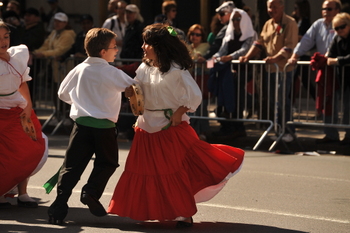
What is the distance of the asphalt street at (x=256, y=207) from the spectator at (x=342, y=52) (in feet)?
4.39

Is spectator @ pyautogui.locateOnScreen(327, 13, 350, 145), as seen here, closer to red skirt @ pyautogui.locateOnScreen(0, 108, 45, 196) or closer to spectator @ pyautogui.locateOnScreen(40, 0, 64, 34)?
red skirt @ pyautogui.locateOnScreen(0, 108, 45, 196)

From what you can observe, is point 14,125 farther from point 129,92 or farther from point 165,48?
point 165,48

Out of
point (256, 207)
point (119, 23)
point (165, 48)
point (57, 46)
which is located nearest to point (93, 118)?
point (165, 48)

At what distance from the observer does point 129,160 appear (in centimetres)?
637

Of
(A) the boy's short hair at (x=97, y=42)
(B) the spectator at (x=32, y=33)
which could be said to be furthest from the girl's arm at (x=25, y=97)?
(B) the spectator at (x=32, y=33)

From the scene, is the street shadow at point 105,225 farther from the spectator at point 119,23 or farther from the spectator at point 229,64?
the spectator at point 119,23

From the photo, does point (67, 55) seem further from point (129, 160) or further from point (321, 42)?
point (129, 160)

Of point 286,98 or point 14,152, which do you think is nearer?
point 14,152

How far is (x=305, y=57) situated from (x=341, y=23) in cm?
313

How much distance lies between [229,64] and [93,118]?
219 inches

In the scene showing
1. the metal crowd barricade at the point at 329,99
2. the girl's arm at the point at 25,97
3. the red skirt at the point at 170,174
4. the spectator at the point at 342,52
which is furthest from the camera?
the metal crowd barricade at the point at 329,99

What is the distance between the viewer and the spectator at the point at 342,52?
1048 centimetres

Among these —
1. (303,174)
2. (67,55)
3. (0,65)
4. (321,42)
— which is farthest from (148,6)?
(0,65)

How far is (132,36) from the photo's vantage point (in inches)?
482
